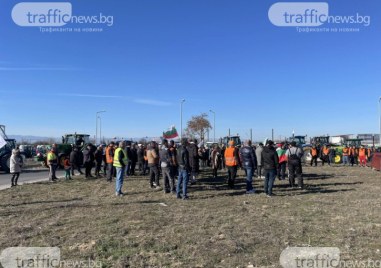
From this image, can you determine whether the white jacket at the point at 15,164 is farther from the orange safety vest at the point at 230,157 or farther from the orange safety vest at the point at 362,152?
the orange safety vest at the point at 362,152

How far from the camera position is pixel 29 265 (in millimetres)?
6059

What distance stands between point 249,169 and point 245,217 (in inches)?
167

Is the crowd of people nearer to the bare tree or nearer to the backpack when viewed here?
the backpack

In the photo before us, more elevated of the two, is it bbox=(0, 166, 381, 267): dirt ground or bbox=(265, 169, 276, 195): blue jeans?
bbox=(265, 169, 276, 195): blue jeans

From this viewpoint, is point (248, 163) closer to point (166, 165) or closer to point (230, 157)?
point (230, 157)

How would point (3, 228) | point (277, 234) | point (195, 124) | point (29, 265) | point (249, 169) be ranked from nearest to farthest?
1. point (29, 265)
2. point (277, 234)
3. point (3, 228)
4. point (249, 169)
5. point (195, 124)

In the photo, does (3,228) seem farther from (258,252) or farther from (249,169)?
(249,169)

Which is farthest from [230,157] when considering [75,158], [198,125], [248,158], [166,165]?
[198,125]

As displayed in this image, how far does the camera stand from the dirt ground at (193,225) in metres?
6.49

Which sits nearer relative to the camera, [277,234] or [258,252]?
[258,252]

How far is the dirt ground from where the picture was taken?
256 inches

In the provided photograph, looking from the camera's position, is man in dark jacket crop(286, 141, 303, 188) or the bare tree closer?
man in dark jacket crop(286, 141, 303, 188)

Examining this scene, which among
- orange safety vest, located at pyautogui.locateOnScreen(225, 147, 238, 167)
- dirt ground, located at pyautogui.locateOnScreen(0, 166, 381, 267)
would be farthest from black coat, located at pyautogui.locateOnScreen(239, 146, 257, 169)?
dirt ground, located at pyautogui.locateOnScreen(0, 166, 381, 267)

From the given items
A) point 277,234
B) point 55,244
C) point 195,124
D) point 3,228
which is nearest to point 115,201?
point 3,228
